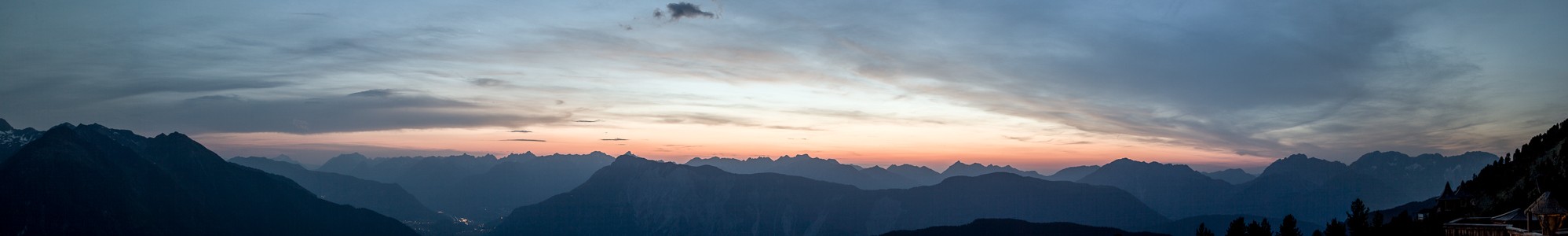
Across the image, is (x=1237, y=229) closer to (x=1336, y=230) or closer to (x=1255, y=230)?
(x=1255, y=230)

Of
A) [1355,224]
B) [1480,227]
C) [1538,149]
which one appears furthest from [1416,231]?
[1538,149]

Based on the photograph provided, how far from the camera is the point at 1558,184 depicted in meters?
103

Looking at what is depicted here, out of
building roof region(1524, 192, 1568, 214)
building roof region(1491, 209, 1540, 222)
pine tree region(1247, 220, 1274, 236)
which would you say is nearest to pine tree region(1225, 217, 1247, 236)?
pine tree region(1247, 220, 1274, 236)

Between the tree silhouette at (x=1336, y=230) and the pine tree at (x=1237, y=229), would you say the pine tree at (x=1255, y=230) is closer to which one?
the pine tree at (x=1237, y=229)

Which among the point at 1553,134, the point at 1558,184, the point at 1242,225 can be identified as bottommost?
the point at 1242,225

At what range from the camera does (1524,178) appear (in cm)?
11506

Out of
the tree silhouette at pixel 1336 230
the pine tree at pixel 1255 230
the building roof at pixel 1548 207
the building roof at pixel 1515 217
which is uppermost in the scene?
the building roof at pixel 1548 207

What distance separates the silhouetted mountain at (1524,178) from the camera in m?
104

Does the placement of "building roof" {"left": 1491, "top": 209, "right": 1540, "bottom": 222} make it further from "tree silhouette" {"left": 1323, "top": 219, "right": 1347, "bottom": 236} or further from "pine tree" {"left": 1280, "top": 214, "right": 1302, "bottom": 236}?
"pine tree" {"left": 1280, "top": 214, "right": 1302, "bottom": 236}

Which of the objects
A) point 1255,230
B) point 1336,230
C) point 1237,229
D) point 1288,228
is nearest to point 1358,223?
point 1336,230

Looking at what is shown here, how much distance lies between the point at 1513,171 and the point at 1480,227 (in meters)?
65.9

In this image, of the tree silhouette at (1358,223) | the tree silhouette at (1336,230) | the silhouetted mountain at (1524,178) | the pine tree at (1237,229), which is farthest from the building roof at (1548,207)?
the tree silhouette at (1358,223)

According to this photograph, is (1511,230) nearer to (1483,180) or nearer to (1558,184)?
(1558,184)

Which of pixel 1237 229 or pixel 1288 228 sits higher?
pixel 1288 228
